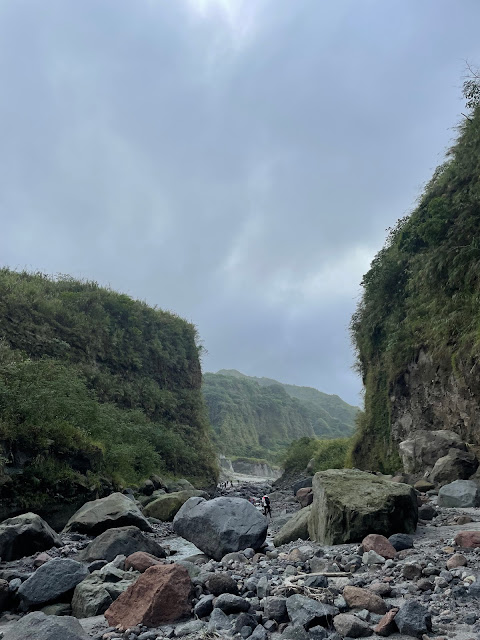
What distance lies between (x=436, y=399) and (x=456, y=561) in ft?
41.6

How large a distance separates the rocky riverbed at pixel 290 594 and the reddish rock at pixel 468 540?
2cm

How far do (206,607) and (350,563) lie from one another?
2198mm

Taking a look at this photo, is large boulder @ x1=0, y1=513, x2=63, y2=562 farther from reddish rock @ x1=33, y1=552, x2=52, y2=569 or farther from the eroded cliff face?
the eroded cliff face

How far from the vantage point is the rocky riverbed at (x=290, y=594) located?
12.2ft

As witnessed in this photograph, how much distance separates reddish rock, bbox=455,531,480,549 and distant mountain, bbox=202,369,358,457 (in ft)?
270

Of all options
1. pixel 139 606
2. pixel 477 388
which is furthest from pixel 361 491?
pixel 477 388

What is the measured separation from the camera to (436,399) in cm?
1653

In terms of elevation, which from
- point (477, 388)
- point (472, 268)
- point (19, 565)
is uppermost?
point (472, 268)

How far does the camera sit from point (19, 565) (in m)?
7.30

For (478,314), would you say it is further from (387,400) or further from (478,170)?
(387,400)

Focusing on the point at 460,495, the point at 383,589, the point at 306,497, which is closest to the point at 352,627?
the point at 383,589

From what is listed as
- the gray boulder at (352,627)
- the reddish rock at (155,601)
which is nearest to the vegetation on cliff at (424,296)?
the gray boulder at (352,627)

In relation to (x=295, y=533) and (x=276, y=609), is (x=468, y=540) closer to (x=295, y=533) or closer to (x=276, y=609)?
(x=276, y=609)

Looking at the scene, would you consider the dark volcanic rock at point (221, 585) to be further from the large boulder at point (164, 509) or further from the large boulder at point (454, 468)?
the large boulder at point (164, 509)
